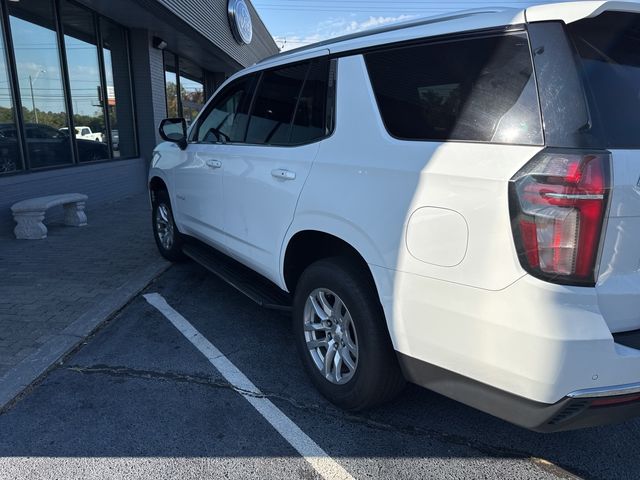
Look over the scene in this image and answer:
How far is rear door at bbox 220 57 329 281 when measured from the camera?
2986 millimetres

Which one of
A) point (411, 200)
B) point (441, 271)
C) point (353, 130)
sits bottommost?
point (441, 271)

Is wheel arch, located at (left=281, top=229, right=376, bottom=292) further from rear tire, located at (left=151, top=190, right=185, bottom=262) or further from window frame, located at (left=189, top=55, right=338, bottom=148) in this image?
rear tire, located at (left=151, top=190, right=185, bottom=262)

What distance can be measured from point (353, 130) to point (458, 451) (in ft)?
5.77

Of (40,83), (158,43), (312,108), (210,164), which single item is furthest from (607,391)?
(158,43)

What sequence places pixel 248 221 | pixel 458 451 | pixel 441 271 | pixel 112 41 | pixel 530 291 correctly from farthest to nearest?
pixel 112 41
pixel 248 221
pixel 458 451
pixel 441 271
pixel 530 291

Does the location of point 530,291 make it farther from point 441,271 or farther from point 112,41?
point 112,41

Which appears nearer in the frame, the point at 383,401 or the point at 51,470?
the point at 51,470

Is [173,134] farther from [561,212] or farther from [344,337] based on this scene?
[561,212]

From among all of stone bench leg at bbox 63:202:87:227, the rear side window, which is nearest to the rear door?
the rear side window

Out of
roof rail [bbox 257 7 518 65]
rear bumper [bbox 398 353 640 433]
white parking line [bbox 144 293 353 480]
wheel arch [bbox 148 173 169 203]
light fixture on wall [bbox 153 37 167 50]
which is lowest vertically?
white parking line [bbox 144 293 353 480]

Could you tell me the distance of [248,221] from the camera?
358 cm

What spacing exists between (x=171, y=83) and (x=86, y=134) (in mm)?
5136

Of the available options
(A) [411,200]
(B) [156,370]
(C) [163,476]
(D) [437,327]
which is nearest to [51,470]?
(C) [163,476]

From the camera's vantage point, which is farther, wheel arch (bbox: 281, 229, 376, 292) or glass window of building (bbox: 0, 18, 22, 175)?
glass window of building (bbox: 0, 18, 22, 175)
